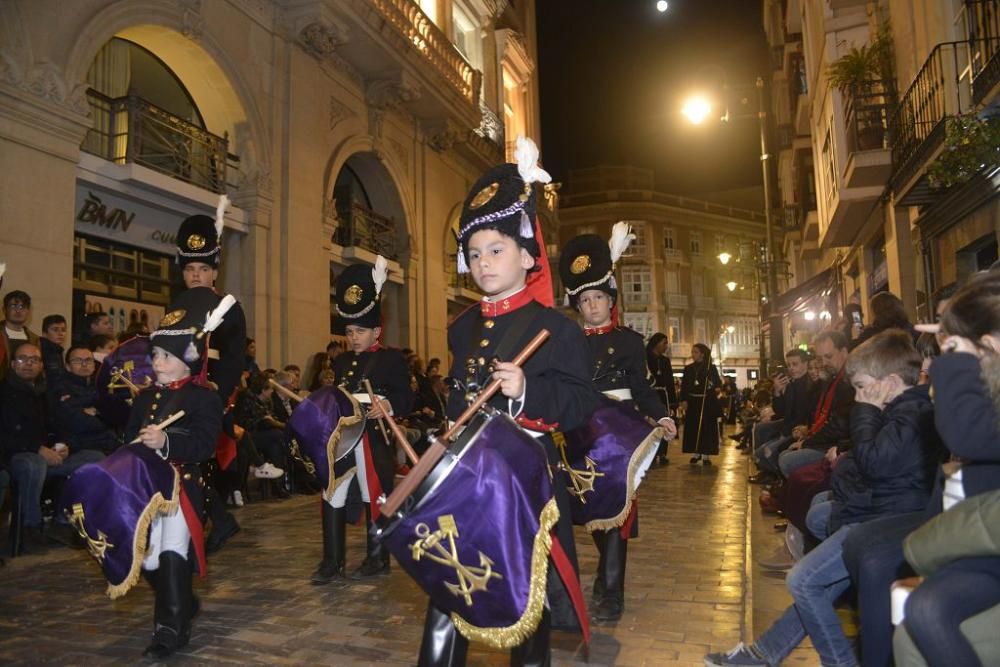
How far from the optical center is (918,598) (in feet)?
8.66

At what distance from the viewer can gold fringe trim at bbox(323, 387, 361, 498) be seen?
5.78 meters

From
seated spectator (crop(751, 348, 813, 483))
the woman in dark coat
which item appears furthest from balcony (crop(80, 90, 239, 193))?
seated spectator (crop(751, 348, 813, 483))

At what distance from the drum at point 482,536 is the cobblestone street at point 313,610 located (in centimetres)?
146

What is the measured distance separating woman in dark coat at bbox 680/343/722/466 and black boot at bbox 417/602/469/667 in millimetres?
12162

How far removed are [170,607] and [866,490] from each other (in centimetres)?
372

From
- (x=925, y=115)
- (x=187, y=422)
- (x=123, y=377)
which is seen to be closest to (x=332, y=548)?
(x=187, y=422)

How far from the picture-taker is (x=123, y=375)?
6.08 m

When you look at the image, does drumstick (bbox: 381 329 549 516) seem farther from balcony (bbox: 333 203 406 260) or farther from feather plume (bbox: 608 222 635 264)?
balcony (bbox: 333 203 406 260)

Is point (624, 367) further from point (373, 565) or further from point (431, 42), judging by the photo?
point (431, 42)

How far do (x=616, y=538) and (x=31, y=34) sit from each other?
31.7 ft

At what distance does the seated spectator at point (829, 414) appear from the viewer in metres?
6.56

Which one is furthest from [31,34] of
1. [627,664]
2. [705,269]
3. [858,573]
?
[705,269]

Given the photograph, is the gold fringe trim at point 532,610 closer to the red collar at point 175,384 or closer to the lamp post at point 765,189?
the red collar at point 175,384

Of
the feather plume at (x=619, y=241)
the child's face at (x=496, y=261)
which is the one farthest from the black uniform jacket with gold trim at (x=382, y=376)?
the child's face at (x=496, y=261)
